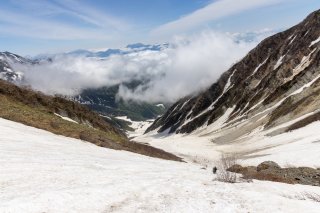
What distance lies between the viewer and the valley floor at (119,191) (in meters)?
17.2

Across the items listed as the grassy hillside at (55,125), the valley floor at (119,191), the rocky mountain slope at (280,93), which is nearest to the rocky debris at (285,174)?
the valley floor at (119,191)

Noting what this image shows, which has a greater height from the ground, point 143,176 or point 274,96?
point 274,96

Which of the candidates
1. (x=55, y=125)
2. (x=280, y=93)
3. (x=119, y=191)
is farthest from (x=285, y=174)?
(x=280, y=93)

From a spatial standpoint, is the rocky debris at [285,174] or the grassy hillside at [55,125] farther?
the grassy hillside at [55,125]

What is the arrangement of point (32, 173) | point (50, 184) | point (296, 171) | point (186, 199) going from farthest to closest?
point (296, 171) → point (32, 173) → point (50, 184) → point (186, 199)

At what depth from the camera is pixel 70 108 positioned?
3137 inches

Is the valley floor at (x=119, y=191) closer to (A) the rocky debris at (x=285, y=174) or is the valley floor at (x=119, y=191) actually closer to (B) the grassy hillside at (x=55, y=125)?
(A) the rocky debris at (x=285, y=174)

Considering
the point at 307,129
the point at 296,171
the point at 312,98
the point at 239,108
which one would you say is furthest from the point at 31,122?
the point at 239,108

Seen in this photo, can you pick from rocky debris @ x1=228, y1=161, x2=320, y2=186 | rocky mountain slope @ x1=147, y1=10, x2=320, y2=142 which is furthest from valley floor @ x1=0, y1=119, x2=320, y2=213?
rocky mountain slope @ x1=147, y1=10, x2=320, y2=142

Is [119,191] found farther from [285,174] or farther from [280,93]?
[280,93]

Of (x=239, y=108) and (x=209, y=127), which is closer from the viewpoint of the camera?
(x=239, y=108)

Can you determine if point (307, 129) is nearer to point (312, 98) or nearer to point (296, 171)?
point (312, 98)

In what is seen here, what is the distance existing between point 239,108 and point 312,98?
255 ft

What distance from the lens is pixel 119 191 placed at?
19.3m
